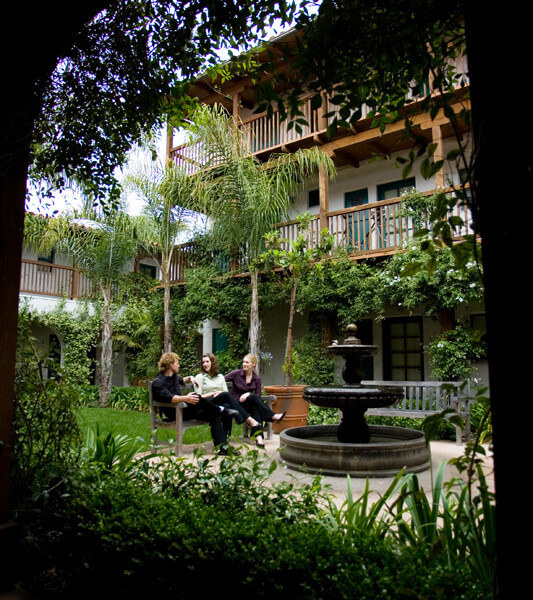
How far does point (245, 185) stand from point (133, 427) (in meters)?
5.90

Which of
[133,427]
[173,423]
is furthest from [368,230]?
[173,423]

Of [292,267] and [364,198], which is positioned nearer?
[292,267]

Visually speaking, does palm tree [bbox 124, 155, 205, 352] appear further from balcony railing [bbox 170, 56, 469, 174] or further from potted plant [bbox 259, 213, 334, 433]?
potted plant [bbox 259, 213, 334, 433]

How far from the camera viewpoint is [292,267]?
1105 cm

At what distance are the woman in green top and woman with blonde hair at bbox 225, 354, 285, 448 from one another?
0.54ft

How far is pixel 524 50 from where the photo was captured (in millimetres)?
1148

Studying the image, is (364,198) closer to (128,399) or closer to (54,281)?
(128,399)

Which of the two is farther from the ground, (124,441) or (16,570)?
(124,441)

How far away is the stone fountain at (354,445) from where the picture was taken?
5.02m

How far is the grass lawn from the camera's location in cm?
757

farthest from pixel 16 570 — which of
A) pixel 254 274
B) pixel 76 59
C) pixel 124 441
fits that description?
pixel 254 274

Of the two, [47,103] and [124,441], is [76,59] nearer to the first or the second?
[47,103]

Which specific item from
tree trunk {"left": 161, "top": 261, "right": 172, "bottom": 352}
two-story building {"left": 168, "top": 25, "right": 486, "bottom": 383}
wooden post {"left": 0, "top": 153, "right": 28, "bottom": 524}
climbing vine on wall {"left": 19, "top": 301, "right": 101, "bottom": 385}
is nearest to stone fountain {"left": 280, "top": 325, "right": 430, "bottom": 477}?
wooden post {"left": 0, "top": 153, "right": 28, "bottom": 524}

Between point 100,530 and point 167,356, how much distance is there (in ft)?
14.8
